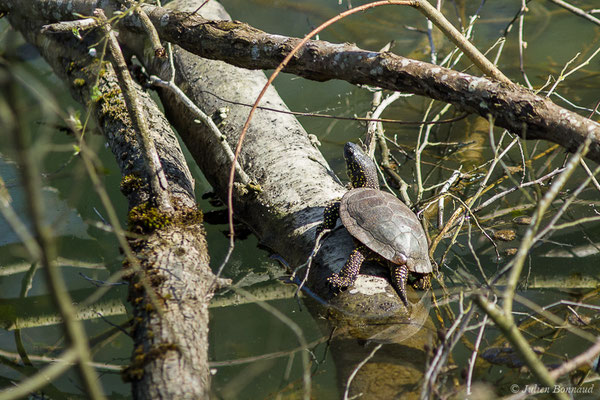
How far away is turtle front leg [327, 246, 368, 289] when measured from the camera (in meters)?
2.83

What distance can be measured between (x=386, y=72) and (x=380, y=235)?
0.88 meters

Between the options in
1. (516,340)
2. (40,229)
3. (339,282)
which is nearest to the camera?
(40,229)

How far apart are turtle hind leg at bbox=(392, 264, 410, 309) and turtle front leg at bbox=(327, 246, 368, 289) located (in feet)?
0.68

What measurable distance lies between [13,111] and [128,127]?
279 centimetres

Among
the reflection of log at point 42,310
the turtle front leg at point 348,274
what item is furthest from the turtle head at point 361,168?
the reflection of log at point 42,310

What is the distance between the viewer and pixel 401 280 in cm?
286

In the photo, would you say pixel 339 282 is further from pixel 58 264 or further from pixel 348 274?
pixel 58 264

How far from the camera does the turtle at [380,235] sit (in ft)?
9.40

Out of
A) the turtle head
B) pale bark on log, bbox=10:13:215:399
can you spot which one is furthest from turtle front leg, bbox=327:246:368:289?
the turtle head

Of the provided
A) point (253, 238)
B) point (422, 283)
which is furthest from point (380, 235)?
point (253, 238)

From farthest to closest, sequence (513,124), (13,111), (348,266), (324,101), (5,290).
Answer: (324,101), (5,290), (348,266), (513,124), (13,111)

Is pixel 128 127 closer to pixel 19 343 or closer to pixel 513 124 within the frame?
pixel 19 343

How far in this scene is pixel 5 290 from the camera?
11.4ft

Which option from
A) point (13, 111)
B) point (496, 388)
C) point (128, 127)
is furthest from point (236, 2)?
point (13, 111)
